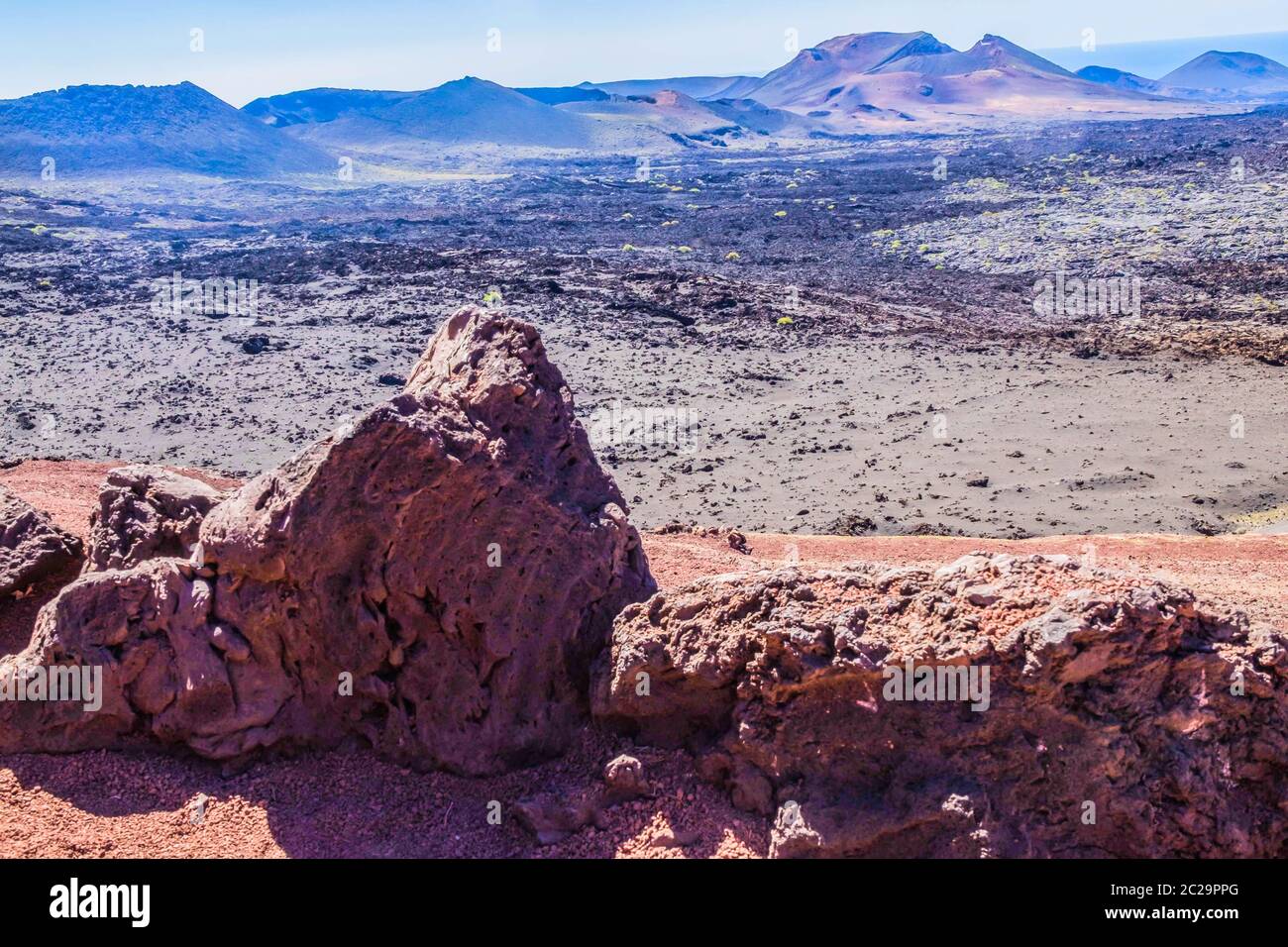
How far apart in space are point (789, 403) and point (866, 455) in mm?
2756

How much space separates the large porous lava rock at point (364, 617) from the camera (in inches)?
192

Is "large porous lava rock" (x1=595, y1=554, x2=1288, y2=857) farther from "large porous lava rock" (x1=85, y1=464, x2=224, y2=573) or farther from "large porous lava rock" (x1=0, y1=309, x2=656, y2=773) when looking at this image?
"large porous lava rock" (x1=85, y1=464, x2=224, y2=573)

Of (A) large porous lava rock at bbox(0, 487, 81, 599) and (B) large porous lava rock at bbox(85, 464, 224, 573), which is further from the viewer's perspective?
(A) large porous lava rock at bbox(0, 487, 81, 599)

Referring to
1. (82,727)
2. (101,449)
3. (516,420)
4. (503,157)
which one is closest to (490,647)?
(516,420)

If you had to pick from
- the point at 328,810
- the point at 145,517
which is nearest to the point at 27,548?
the point at 145,517

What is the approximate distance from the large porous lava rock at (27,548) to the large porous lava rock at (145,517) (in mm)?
645

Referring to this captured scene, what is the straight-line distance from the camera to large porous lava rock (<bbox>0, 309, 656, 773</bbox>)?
4879 millimetres

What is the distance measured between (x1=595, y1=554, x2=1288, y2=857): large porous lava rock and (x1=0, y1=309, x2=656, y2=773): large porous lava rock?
1355 mm

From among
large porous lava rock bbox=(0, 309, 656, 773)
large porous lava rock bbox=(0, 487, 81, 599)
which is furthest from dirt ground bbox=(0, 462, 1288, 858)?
large porous lava rock bbox=(0, 487, 81, 599)

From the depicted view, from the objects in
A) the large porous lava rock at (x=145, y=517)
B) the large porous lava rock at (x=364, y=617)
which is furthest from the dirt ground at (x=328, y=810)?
the large porous lava rock at (x=145, y=517)

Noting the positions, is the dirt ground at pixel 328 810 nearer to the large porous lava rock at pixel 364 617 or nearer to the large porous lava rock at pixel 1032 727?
the large porous lava rock at pixel 364 617

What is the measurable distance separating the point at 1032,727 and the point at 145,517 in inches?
192

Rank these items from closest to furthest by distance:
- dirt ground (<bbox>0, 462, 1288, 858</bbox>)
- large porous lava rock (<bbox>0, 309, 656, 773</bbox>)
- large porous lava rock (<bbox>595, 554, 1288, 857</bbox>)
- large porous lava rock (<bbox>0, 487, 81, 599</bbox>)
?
large porous lava rock (<bbox>595, 554, 1288, 857</bbox>) → dirt ground (<bbox>0, 462, 1288, 858</bbox>) → large porous lava rock (<bbox>0, 309, 656, 773</bbox>) → large porous lava rock (<bbox>0, 487, 81, 599</bbox>)

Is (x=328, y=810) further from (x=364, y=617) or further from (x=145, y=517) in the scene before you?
(x=145, y=517)
